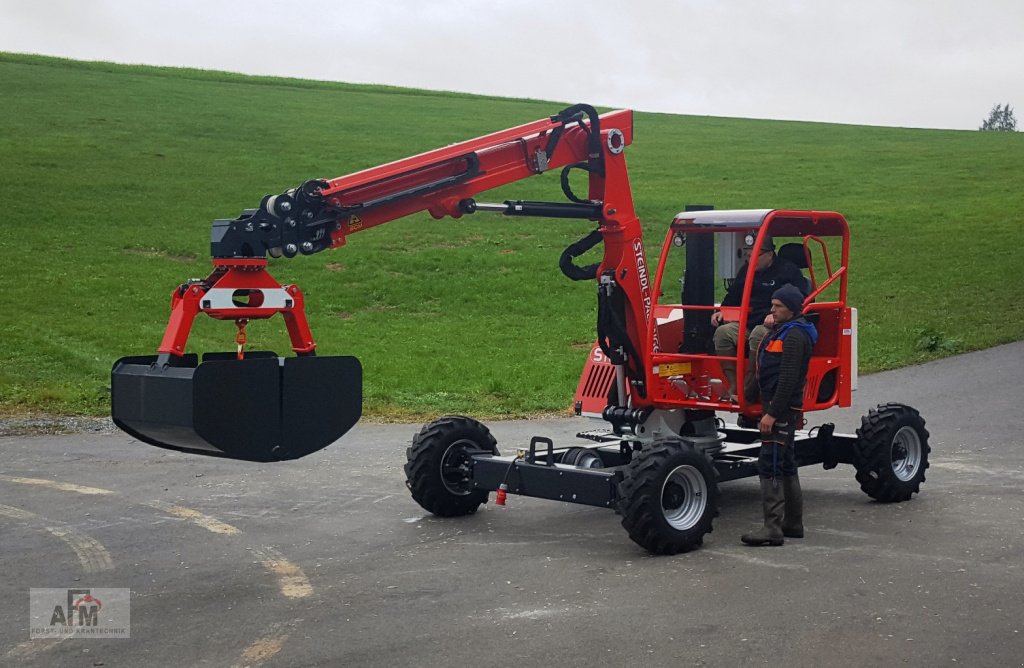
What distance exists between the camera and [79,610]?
7.70 metres

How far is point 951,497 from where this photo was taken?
1111cm

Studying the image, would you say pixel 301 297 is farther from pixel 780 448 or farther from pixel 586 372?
pixel 780 448

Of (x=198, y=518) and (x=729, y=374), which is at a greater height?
(x=729, y=374)

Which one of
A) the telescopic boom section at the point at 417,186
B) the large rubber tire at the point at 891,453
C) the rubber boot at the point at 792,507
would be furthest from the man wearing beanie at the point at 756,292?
the large rubber tire at the point at 891,453

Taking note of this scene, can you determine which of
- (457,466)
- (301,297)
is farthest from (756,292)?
(301,297)

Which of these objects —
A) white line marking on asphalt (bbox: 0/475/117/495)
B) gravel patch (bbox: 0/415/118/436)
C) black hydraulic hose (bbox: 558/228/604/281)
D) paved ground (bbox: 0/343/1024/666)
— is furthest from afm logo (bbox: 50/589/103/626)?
gravel patch (bbox: 0/415/118/436)

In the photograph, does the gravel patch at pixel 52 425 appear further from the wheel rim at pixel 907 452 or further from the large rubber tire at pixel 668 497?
the wheel rim at pixel 907 452

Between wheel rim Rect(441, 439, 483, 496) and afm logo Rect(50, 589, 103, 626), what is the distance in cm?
325

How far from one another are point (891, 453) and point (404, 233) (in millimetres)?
24740

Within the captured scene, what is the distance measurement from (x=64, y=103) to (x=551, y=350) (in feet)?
109

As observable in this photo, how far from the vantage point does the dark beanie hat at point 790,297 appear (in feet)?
31.2

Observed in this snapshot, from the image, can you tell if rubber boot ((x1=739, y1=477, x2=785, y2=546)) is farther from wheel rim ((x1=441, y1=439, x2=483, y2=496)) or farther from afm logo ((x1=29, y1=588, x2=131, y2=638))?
afm logo ((x1=29, y1=588, x2=131, y2=638))

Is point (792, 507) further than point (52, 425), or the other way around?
point (52, 425)

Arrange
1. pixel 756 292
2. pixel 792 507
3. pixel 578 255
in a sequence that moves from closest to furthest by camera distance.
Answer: pixel 792 507 → pixel 756 292 → pixel 578 255
